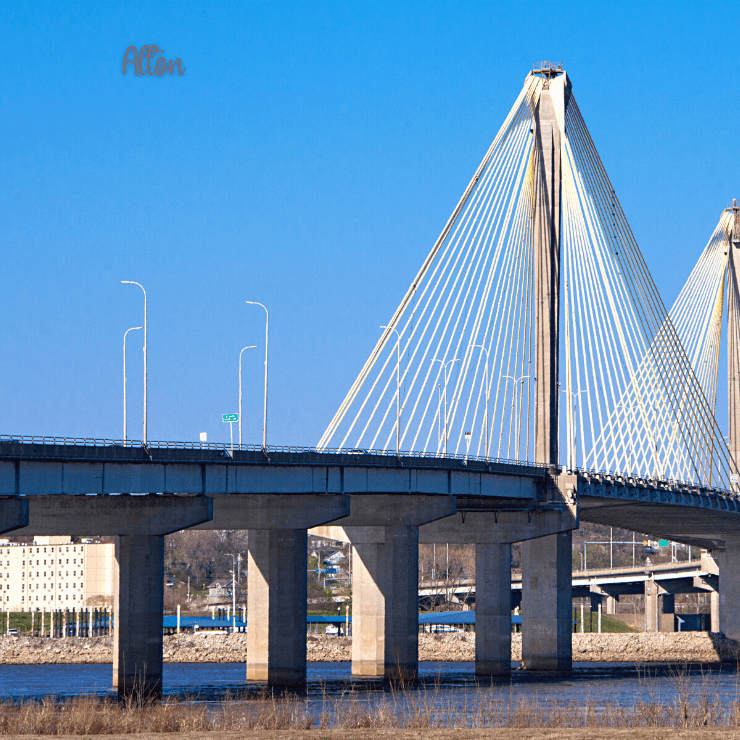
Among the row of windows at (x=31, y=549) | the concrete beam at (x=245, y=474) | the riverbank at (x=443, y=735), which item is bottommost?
the riverbank at (x=443, y=735)

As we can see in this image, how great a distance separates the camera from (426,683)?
7300 centimetres

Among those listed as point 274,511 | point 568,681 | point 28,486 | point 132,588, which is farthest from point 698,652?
point 28,486

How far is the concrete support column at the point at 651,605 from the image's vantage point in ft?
480

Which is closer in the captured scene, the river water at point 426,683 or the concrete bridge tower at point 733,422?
the river water at point 426,683

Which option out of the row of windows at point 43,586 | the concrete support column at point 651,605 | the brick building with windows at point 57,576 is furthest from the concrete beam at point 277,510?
the row of windows at point 43,586

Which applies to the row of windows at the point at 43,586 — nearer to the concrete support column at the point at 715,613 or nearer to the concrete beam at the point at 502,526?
the concrete support column at the point at 715,613

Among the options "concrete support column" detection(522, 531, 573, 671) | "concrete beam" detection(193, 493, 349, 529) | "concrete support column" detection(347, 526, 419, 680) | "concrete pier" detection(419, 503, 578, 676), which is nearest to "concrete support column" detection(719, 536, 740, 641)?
"concrete support column" detection(522, 531, 573, 671)

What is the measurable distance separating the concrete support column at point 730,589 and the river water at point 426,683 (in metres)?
9.08

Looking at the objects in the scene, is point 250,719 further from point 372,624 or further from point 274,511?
point 372,624

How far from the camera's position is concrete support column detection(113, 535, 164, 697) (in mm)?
57750

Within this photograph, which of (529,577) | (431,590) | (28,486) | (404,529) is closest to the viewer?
(28,486)

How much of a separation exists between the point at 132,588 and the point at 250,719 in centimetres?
2207

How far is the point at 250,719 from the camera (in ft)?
122

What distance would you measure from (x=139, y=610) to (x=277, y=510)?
1016 cm
